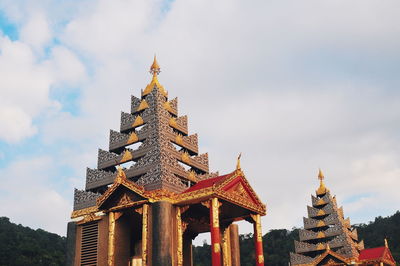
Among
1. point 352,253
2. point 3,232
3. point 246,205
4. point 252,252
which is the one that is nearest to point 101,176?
point 246,205

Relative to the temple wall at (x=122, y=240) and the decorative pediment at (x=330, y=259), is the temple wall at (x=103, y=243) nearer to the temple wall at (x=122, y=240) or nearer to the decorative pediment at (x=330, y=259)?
the temple wall at (x=122, y=240)

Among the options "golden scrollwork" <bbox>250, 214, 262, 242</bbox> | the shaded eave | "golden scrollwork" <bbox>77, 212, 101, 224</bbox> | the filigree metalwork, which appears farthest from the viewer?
the filigree metalwork

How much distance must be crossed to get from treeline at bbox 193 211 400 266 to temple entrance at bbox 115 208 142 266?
49.8 metres

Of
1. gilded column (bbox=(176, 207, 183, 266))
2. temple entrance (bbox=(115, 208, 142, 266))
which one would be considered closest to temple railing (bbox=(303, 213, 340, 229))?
temple entrance (bbox=(115, 208, 142, 266))

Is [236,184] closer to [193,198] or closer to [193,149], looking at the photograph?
[193,198]

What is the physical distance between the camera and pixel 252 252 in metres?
80.8

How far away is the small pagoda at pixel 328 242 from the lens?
157ft

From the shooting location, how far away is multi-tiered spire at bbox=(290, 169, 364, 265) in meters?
49.8

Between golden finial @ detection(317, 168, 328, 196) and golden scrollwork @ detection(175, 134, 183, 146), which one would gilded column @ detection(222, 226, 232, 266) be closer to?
golden scrollwork @ detection(175, 134, 183, 146)

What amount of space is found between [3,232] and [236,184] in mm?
48804

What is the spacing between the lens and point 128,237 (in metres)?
27.6

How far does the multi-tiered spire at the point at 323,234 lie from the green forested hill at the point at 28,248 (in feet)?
98.4

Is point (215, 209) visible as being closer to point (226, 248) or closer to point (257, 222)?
point (257, 222)

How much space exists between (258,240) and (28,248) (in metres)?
42.7
